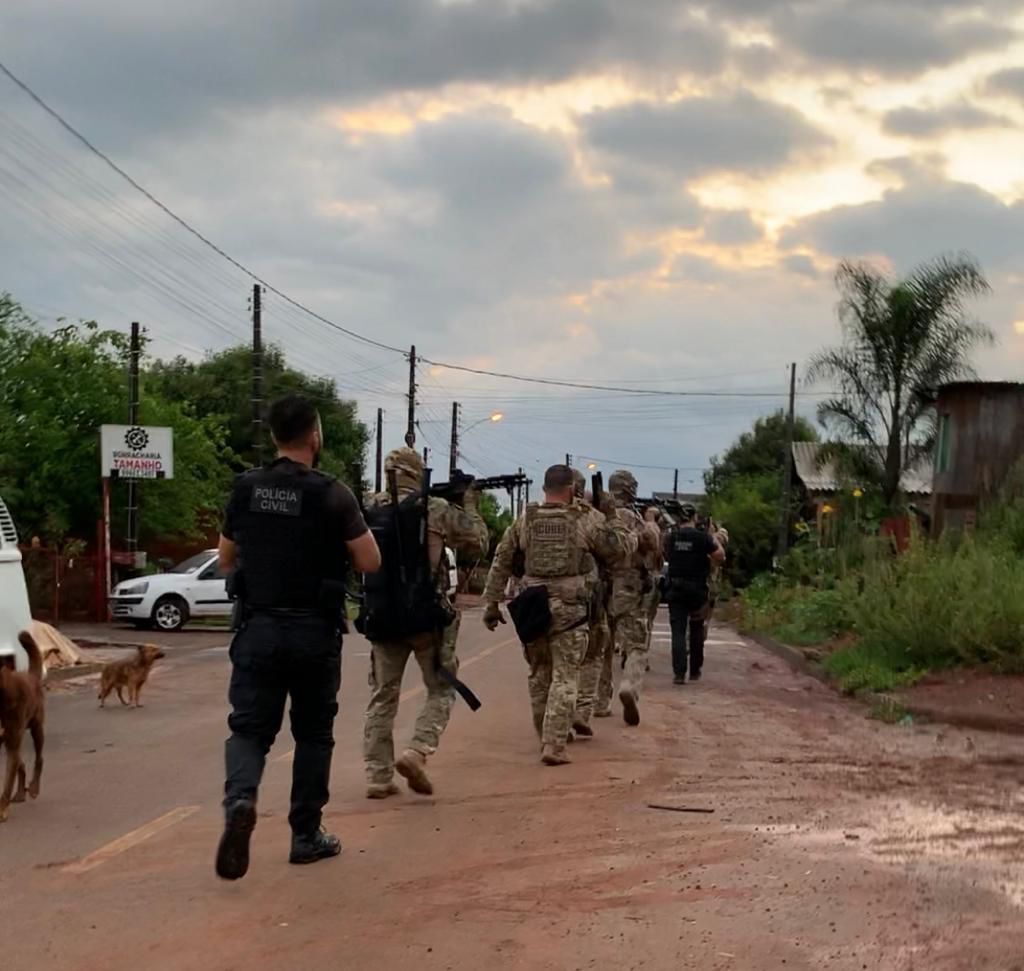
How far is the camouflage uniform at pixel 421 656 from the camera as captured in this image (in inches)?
308

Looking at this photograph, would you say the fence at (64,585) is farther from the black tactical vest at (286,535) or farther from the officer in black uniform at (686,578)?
the black tactical vest at (286,535)

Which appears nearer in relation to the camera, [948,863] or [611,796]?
[948,863]

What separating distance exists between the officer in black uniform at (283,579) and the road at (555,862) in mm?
729

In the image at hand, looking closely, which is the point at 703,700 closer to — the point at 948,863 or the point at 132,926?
the point at 948,863

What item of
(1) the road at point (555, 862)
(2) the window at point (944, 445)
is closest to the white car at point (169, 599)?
(2) the window at point (944, 445)

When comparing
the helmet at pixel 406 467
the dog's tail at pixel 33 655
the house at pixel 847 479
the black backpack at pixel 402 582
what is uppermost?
the house at pixel 847 479

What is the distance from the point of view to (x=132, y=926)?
209 inches

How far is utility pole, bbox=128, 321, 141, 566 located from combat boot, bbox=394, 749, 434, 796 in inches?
879

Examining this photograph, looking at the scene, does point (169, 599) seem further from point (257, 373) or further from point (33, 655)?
point (33, 655)

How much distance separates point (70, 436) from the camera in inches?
1187

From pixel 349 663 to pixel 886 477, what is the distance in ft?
66.3

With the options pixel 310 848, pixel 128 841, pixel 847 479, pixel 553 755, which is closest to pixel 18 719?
pixel 128 841

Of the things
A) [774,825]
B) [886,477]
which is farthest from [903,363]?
[774,825]

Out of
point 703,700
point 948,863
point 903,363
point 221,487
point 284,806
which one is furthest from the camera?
point 221,487
